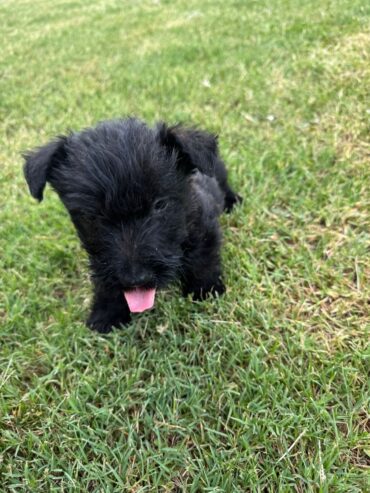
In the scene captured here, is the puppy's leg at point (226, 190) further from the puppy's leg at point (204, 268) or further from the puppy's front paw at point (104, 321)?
the puppy's front paw at point (104, 321)

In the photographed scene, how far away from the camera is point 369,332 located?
98.3 inches

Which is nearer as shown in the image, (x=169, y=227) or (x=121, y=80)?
(x=169, y=227)

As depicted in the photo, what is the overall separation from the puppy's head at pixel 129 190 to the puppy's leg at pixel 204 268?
0.28m

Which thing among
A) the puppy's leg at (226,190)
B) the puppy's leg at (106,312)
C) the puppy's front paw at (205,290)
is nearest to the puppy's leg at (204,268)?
the puppy's front paw at (205,290)

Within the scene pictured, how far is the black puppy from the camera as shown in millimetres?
2105

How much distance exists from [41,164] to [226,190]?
1.66m

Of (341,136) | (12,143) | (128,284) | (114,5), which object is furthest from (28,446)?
(114,5)

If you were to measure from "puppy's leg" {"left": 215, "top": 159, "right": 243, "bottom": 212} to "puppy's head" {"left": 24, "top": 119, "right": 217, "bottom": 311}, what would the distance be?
107cm

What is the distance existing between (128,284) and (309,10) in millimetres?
6348

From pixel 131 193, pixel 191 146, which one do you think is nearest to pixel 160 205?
pixel 131 193

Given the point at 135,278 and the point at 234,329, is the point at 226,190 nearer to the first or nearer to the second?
the point at 234,329

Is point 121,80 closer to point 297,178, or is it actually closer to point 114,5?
point 297,178

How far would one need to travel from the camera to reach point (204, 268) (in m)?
2.77

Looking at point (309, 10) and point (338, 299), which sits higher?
point (309, 10)
